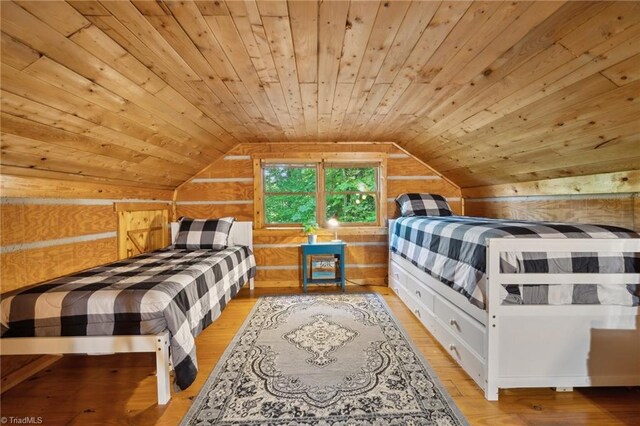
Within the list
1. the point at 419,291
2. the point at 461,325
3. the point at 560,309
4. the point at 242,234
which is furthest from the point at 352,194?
the point at 560,309

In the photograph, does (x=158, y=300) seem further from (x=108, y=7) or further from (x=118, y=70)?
(x=108, y=7)

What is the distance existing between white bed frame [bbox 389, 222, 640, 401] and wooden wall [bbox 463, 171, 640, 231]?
61cm

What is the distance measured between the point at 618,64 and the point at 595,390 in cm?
174

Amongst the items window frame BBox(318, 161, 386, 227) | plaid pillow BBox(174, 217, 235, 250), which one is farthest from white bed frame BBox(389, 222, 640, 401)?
plaid pillow BBox(174, 217, 235, 250)

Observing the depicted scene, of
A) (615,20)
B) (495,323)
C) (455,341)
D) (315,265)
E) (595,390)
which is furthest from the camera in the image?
(315,265)

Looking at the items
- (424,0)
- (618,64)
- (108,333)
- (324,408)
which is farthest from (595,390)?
(108,333)

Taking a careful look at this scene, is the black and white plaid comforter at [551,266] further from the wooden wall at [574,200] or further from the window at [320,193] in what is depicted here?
the window at [320,193]

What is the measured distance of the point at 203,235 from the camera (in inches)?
126

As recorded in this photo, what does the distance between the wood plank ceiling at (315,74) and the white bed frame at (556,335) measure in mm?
846

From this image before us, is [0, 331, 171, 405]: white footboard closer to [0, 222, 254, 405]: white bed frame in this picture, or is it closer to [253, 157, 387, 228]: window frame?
[0, 222, 254, 405]: white bed frame

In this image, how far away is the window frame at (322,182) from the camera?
3.82m

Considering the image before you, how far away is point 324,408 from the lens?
1.54 meters

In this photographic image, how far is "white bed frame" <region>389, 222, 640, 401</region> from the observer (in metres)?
1.53

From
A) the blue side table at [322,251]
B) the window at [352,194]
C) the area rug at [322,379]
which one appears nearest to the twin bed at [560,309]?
the area rug at [322,379]
